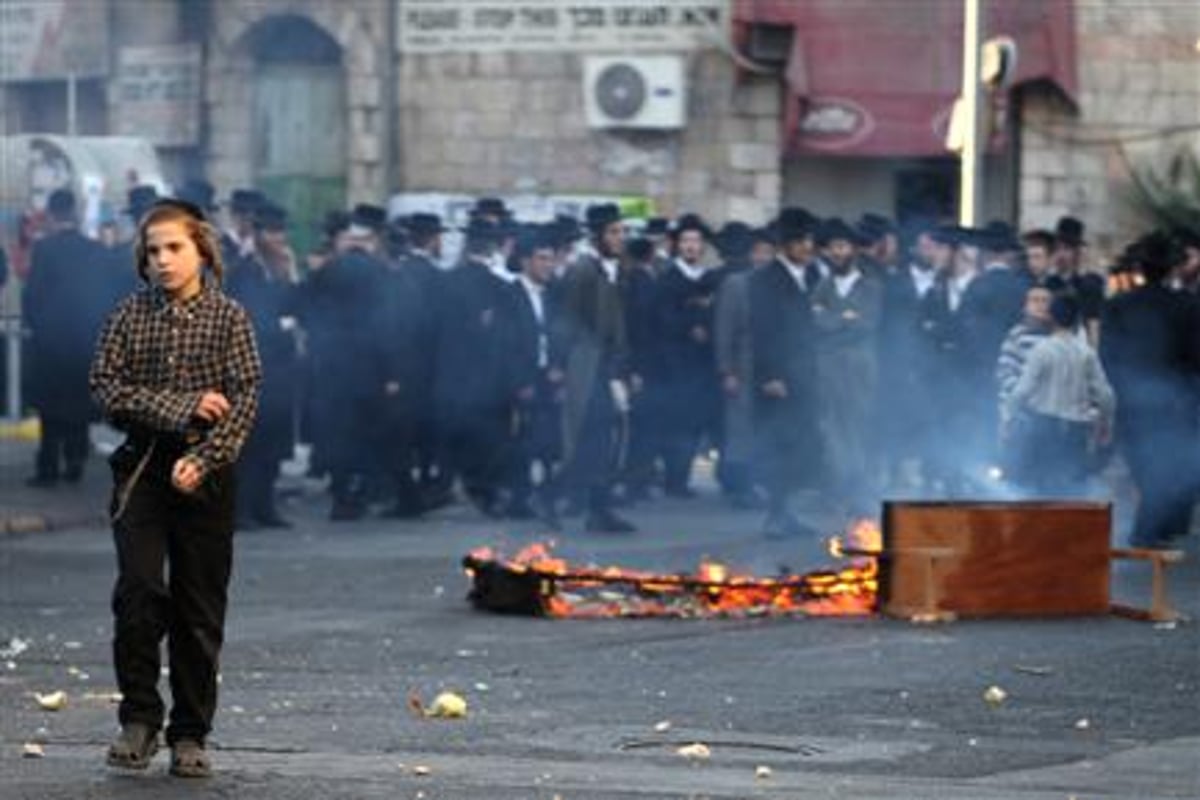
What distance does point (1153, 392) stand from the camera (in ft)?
61.8

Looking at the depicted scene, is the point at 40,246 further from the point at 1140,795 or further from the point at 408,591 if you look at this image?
the point at 1140,795

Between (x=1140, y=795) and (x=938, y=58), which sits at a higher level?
(x=938, y=58)

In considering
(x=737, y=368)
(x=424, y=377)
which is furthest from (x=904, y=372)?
(x=424, y=377)

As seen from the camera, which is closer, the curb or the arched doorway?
the curb

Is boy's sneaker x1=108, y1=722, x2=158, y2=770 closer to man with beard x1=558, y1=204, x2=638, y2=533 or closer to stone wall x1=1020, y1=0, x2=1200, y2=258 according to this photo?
man with beard x1=558, y1=204, x2=638, y2=533

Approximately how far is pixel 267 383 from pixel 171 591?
10566 millimetres

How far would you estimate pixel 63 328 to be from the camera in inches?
858

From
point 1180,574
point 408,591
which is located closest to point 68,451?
point 408,591

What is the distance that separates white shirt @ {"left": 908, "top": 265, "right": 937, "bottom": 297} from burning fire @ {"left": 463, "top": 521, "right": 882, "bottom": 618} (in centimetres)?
757

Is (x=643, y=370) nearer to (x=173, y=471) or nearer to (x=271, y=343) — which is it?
(x=271, y=343)

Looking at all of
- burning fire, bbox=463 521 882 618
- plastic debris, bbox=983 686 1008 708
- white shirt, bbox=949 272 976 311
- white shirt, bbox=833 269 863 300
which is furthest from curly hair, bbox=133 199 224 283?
white shirt, bbox=949 272 976 311

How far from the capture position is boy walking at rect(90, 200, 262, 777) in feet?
32.1

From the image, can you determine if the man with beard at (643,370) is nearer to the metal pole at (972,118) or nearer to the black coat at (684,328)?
the black coat at (684,328)

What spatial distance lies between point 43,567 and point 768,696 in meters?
6.38
